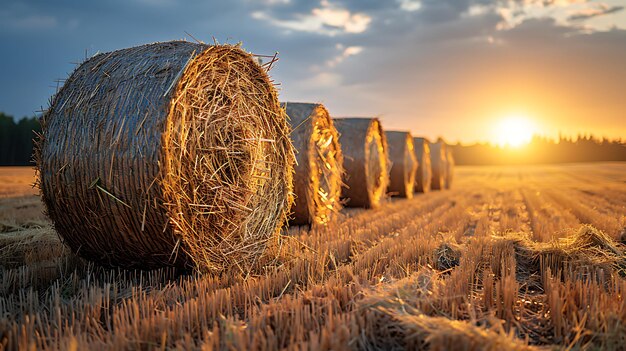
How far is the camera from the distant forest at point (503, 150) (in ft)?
143

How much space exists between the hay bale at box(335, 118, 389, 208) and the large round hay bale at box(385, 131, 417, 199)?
2.32 m

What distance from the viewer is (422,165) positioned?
52.4 feet

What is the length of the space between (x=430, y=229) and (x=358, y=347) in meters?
4.40

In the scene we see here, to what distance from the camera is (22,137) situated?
44219 mm

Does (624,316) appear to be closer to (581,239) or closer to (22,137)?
(581,239)

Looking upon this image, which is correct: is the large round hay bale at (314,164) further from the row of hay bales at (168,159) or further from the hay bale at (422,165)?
the hay bale at (422,165)

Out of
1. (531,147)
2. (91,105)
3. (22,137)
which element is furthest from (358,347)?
(531,147)

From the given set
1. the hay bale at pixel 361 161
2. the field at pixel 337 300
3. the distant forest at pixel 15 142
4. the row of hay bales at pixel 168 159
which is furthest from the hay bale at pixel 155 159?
the distant forest at pixel 15 142

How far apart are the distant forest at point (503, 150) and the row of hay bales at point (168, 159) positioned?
107 feet

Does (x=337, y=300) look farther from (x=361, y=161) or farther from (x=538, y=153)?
(x=538, y=153)

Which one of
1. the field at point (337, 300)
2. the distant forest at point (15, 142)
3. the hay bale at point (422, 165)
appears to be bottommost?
the field at point (337, 300)

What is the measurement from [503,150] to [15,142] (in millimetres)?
55042

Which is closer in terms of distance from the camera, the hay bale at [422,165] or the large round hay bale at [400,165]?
the large round hay bale at [400,165]

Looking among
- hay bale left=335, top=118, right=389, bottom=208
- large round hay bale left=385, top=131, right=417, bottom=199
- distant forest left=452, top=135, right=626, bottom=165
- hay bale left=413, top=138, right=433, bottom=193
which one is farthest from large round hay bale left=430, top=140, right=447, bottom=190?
distant forest left=452, top=135, right=626, bottom=165
